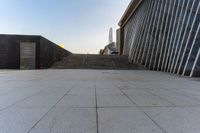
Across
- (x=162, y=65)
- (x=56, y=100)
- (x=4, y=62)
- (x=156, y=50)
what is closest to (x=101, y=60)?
(x=156, y=50)

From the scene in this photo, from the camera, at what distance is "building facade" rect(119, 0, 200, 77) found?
1900 centimetres

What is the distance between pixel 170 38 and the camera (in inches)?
951

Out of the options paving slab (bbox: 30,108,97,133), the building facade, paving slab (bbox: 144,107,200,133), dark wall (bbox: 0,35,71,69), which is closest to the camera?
paving slab (bbox: 30,108,97,133)

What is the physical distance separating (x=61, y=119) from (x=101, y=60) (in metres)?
29.5

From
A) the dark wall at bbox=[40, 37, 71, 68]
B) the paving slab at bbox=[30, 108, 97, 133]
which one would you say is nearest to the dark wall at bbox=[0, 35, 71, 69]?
the dark wall at bbox=[40, 37, 71, 68]

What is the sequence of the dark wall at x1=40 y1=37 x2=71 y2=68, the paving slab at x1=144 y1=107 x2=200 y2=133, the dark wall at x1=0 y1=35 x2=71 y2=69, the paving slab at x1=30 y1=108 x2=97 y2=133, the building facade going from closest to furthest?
the paving slab at x1=30 y1=108 x2=97 y2=133 → the paving slab at x1=144 y1=107 x2=200 y2=133 → the building facade → the dark wall at x1=0 y1=35 x2=71 y2=69 → the dark wall at x1=40 y1=37 x2=71 y2=68

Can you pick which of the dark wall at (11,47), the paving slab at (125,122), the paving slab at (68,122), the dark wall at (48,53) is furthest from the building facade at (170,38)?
the paving slab at (68,122)

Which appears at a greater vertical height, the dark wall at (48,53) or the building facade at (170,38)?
the building facade at (170,38)

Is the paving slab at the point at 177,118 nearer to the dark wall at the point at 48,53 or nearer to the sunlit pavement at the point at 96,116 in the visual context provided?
the sunlit pavement at the point at 96,116

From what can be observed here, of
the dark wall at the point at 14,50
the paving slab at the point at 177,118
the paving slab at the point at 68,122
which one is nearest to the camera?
the paving slab at the point at 68,122

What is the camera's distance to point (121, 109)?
217 inches

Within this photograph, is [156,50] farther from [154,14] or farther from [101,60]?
[101,60]

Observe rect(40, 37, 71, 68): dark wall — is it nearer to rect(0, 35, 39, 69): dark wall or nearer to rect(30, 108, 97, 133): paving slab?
rect(0, 35, 39, 69): dark wall

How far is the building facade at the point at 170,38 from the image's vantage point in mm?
19000
